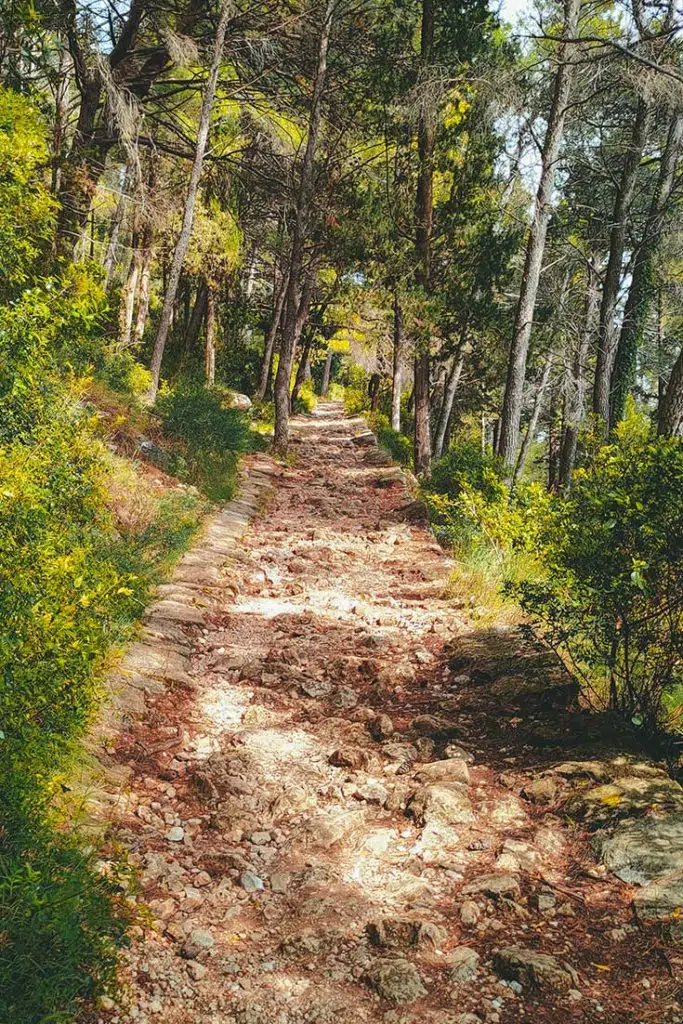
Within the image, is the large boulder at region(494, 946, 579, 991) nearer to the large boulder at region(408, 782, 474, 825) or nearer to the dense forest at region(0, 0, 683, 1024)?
the large boulder at region(408, 782, 474, 825)

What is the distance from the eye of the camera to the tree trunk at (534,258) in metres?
10.1

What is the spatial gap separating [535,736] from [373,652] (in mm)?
1632

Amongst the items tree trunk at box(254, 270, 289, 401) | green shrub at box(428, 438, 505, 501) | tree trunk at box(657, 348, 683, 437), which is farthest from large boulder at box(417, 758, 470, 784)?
tree trunk at box(254, 270, 289, 401)

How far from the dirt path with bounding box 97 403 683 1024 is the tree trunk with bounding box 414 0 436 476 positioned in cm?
770

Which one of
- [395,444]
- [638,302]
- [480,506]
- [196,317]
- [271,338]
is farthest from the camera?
[271,338]

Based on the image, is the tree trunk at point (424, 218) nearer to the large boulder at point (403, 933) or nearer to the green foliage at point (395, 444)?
the green foliage at point (395, 444)

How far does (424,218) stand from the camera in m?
12.6

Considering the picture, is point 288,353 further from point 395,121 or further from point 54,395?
point 54,395

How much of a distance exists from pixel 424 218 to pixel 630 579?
1060 centimetres

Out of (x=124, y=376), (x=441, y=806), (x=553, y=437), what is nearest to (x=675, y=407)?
(x=441, y=806)

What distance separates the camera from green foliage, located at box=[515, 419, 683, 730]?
3.70m

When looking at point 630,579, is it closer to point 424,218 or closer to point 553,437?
point 424,218

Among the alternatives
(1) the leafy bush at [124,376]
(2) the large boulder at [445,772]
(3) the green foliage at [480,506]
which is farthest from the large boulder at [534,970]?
(1) the leafy bush at [124,376]

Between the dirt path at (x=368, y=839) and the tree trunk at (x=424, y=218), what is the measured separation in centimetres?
770
